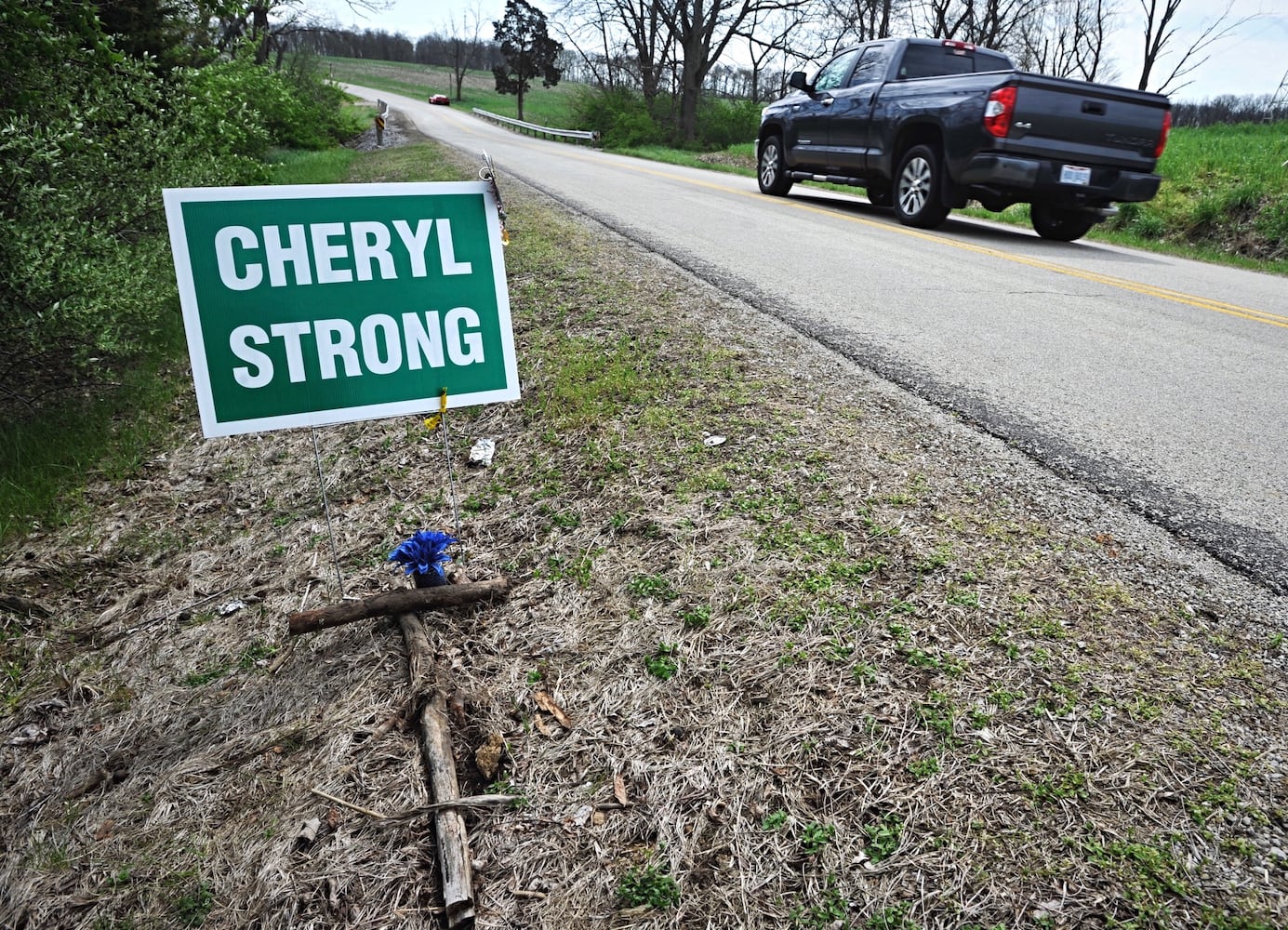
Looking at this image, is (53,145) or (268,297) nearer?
(268,297)

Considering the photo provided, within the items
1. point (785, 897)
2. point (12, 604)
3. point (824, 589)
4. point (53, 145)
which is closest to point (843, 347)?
point (824, 589)

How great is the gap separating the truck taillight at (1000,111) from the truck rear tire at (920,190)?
885 millimetres

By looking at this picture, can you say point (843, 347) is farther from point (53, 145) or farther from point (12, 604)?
point (53, 145)

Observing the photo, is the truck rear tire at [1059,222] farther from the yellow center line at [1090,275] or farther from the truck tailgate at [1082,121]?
the yellow center line at [1090,275]

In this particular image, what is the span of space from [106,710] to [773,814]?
2224 millimetres

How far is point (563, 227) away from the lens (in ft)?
26.5

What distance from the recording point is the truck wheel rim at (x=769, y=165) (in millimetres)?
12406

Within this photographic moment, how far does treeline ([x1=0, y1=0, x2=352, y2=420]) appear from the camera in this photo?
4.53 metres

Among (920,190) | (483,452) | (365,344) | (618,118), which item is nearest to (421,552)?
(365,344)

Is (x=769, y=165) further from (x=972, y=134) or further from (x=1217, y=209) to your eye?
(x=1217, y=209)

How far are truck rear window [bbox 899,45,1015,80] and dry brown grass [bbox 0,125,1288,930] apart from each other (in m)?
8.23

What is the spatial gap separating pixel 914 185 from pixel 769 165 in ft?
11.6

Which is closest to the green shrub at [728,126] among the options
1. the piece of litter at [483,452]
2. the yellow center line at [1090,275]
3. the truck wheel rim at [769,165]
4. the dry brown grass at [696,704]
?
the truck wheel rim at [769,165]

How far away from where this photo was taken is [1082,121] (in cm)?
818
